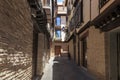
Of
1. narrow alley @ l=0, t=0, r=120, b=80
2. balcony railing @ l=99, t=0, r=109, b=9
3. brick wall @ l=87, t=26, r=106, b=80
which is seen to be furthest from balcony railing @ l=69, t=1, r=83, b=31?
balcony railing @ l=99, t=0, r=109, b=9

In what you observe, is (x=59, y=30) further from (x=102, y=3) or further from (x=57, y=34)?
(x=102, y=3)

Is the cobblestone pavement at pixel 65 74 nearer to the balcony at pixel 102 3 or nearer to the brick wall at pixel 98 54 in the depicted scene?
the brick wall at pixel 98 54

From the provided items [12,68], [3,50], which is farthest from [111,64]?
[3,50]

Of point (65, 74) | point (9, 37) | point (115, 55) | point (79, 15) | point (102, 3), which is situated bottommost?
point (65, 74)

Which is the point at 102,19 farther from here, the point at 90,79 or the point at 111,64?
the point at 90,79

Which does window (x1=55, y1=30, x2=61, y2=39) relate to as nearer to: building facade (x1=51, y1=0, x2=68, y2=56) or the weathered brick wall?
building facade (x1=51, y1=0, x2=68, y2=56)

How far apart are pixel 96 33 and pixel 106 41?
197 cm

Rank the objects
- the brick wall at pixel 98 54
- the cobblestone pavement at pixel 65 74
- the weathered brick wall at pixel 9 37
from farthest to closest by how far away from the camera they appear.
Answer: the cobblestone pavement at pixel 65 74 → the brick wall at pixel 98 54 → the weathered brick wall at pixel 9 37

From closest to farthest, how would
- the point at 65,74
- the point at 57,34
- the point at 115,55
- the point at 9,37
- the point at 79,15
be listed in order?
the point at 9,37 < the point at 115,55 < the point at 65,74 < the point at 79,15 < the point at 57,34

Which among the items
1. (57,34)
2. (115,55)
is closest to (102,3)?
(115,55)

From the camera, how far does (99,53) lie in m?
12.2

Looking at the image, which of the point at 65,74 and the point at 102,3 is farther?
the point at 65,74

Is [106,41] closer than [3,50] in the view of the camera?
No

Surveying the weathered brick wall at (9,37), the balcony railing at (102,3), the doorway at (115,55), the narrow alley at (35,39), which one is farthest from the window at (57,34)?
the weathered brick wall at (9,37)
